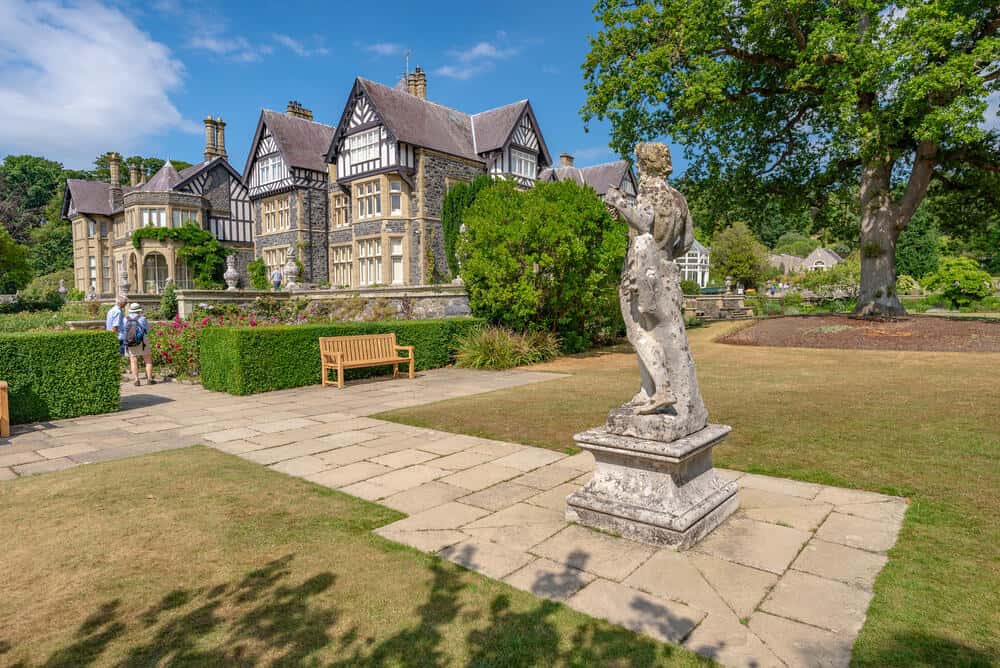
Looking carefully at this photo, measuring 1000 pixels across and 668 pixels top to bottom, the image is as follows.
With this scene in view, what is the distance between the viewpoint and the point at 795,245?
3295 inches

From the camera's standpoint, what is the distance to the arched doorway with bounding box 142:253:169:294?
110 feet

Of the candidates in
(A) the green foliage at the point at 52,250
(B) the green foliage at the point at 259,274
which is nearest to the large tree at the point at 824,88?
(B) the green foliage at the point at 259,274

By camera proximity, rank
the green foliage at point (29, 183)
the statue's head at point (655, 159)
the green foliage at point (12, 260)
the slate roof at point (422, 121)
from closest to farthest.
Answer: the statue's head at point (655, 159), the slate roof at point (422, 121), the green foliage at point (12, 260), the green foliage at point (29, 183)

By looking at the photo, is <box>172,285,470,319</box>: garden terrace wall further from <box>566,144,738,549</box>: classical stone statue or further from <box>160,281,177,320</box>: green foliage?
<box>566,144,738,549</box>: classical stone statue

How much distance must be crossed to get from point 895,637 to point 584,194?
1265 cm

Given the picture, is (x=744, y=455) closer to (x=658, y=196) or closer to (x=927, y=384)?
(x=658, y=196)

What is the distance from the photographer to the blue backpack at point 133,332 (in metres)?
11.2

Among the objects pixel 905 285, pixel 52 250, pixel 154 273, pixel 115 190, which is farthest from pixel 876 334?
pixel 52 250

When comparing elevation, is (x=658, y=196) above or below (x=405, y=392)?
above

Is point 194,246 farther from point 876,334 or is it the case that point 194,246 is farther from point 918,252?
point 918,252

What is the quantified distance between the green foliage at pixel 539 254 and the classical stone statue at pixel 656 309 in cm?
950

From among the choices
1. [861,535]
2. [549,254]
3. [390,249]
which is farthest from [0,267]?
[861,535]

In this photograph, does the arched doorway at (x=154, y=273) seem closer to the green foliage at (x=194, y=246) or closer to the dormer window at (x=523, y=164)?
the green foliage at (x=194, y=246)

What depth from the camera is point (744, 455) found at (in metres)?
5.70
